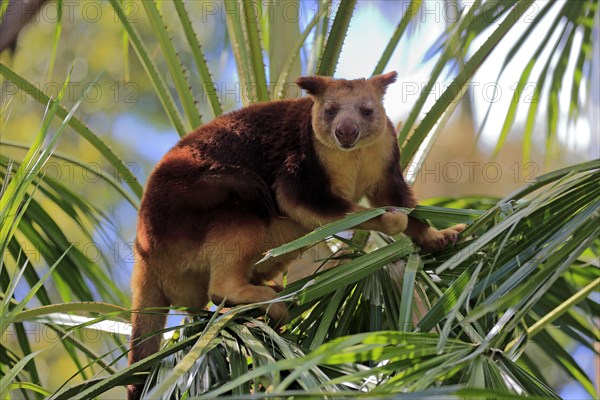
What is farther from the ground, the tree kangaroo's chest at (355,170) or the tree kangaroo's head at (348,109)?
the tree kangaroo's head at (348,109)

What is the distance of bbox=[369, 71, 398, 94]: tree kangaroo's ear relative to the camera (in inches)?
153

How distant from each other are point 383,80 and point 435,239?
0.97 meters

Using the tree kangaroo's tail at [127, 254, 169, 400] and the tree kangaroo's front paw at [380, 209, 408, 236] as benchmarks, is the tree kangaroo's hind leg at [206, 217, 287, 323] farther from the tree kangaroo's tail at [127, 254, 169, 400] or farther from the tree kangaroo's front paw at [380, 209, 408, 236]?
the tree kangaroo's front paw at [380, 209, 408, 236]

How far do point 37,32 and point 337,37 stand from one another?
450 inches

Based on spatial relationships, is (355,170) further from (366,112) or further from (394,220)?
(394,220)

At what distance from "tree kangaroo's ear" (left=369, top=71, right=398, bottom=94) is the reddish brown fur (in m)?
0.06

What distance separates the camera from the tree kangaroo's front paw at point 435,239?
10.7ft

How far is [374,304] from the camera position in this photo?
293 centimetres

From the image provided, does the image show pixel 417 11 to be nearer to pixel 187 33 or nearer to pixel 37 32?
pixel 187 33

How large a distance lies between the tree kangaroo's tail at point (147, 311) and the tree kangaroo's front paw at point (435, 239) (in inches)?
42.7

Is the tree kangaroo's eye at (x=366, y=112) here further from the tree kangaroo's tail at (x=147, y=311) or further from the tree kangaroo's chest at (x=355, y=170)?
the tree kangaroo's tail at (x=147, y=311)

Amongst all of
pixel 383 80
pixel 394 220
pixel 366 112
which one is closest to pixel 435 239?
pixel 394 220

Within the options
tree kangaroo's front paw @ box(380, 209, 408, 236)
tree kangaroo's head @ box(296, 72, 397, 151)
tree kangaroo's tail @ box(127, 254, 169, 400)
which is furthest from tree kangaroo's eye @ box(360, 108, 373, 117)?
tree kangaroo's tail @ box(127, 254, 169, 400)

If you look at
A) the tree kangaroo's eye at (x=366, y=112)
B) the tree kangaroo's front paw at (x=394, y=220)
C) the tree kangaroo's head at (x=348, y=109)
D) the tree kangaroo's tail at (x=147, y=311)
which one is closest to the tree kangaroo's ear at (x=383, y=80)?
the tree kangaroo's head at (x=348, y=109)
